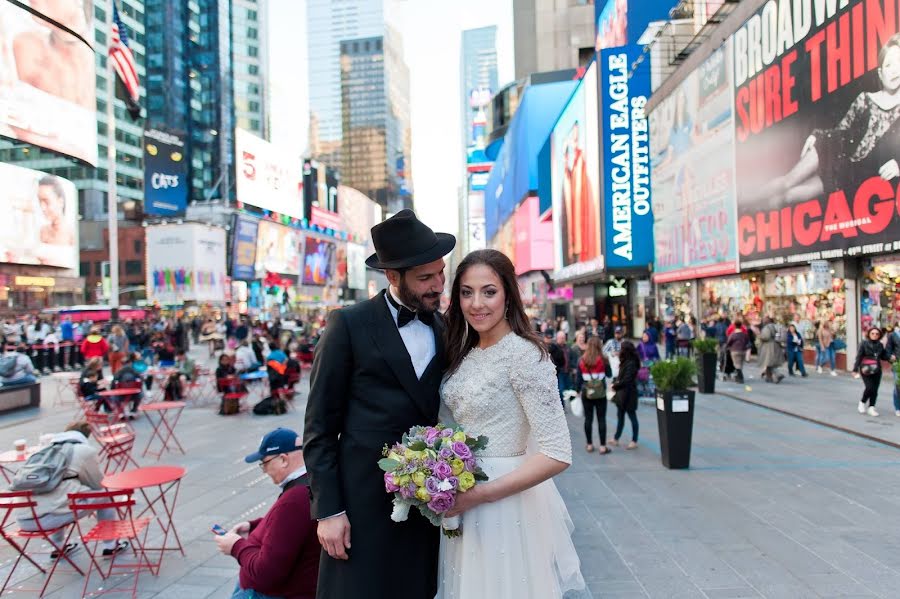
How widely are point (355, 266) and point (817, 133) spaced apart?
90760mm

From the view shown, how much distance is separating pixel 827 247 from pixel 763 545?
13841 mm

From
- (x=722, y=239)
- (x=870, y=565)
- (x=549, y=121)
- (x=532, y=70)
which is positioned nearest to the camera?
(x=870, y=565)

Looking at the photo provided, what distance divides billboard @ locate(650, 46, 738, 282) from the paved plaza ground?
13.4 metres

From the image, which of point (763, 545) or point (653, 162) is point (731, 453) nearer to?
point (763, 545)

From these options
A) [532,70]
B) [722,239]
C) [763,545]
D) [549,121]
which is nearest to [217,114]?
[532,70]

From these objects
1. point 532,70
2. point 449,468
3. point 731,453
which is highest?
point 532,70

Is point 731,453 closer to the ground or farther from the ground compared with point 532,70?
closer to the ground

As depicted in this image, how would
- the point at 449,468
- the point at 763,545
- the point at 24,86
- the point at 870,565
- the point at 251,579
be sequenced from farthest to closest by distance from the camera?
1. the point at 24,86
2. the point at 763,545
3. the point at 870,565
4. the point at 251,579
5. the point at 449,468

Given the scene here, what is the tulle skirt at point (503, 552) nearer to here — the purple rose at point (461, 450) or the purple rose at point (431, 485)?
the purple rose at point (461, 450)

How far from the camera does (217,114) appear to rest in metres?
95.2

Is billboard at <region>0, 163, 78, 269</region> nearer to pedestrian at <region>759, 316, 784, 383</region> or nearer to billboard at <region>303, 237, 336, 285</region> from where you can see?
pedestrian at <region>759, 316, 784, 383</region>

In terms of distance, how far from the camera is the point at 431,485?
2.09 metres

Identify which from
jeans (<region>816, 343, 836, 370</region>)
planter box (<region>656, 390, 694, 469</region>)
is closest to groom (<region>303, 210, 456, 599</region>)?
Result: planter box (<region>656, 390, 694, 469</region>)

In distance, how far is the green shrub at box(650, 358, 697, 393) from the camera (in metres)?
8.00
